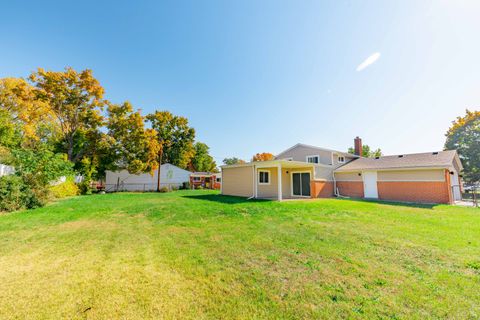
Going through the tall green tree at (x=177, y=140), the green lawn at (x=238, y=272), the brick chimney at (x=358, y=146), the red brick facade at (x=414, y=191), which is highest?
the tall green tree at (x=177, y=140)

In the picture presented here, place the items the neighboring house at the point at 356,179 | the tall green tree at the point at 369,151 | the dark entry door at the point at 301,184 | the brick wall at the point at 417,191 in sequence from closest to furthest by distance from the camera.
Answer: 1. the brick wall at the point at 417,191
2. the neighboring house at the point at 356,179
3. the dark entry door at the point at 301,184
4. the tall green tree at the point at 369,151

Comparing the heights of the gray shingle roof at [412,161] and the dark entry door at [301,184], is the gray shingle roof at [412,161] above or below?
above

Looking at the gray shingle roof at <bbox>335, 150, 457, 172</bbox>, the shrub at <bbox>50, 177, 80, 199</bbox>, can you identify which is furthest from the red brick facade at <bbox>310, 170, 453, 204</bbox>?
the shrub at <bbox>50, 177, 80, 199</bbox>

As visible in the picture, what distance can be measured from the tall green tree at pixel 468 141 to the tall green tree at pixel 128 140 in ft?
125

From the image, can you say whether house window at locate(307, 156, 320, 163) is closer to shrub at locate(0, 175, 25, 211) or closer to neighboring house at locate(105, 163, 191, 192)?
neighboring house at locate(105, 163, 191, 192)

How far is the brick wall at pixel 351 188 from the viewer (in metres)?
16.3

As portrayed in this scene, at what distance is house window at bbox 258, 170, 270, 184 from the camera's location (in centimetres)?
1496

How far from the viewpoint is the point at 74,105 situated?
19203mm

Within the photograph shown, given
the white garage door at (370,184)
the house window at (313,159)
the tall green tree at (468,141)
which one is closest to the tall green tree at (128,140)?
the house window at (313,159)

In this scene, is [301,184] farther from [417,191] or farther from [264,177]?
[417,191]

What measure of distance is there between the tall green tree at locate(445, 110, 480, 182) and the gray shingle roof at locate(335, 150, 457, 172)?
13.6 m

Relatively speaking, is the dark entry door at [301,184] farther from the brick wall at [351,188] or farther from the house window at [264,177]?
the brick wall at [351,188]

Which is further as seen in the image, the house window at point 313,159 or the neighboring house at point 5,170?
the house window at point 313,159

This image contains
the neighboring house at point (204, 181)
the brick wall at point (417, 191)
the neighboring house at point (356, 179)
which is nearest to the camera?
the brick wall at point (417, 191)
